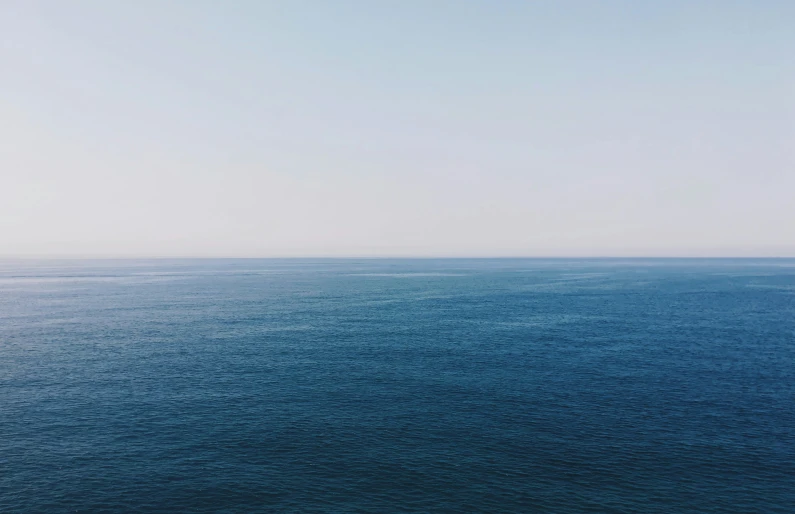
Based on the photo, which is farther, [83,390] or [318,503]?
[83,390]

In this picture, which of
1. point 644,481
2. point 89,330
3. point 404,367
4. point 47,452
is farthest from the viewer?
point 89,330

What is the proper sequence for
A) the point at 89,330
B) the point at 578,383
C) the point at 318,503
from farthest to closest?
the point at 89,330
the point at 578,383
the point at 318,503

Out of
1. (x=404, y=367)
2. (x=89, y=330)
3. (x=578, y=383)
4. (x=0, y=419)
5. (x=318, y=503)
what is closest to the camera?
(x=318, y=503)

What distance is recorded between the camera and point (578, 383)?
90.8 metres

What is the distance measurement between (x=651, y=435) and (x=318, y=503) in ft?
155

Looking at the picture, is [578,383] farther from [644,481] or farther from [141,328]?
[141,328]

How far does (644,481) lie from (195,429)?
59.5 metres

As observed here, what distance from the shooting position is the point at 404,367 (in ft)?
333

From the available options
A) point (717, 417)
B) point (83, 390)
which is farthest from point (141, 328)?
point (717, 417)

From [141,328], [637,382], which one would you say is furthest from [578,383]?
[141,328]

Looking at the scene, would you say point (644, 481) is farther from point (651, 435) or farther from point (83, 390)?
point (83, 390)

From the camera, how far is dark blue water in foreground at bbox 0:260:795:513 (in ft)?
176

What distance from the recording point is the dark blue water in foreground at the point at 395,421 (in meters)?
53.6

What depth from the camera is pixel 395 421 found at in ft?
239
